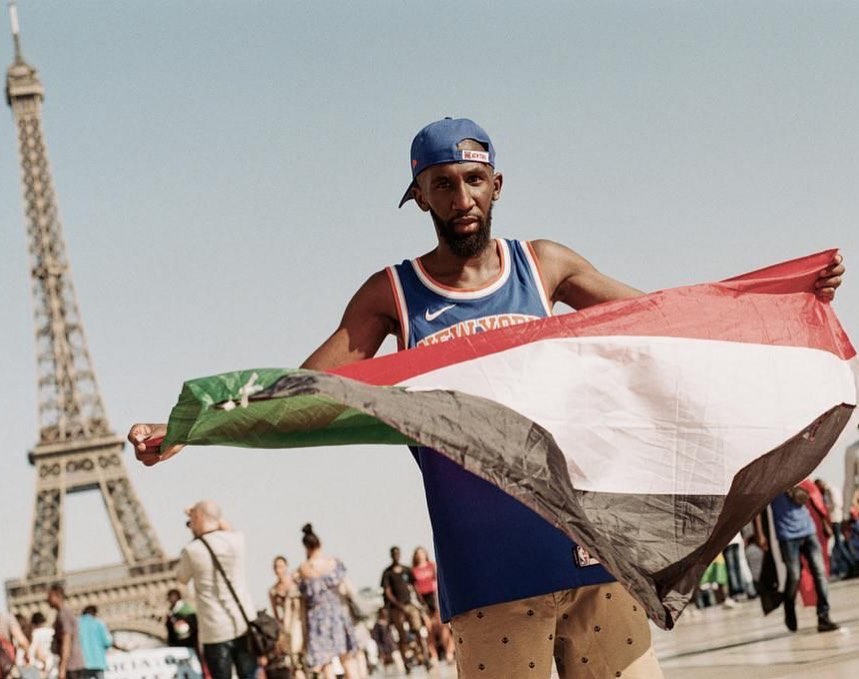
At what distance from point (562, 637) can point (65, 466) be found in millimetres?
57474

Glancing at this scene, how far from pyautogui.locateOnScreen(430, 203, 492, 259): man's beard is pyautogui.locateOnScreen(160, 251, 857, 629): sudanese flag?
211 mm

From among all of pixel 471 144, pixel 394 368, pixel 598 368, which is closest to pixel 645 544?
pixel 598 368

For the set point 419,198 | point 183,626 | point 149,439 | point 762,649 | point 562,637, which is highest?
point 419,198

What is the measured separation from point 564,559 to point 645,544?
0.19 m

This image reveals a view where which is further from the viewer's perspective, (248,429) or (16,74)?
(16,74)

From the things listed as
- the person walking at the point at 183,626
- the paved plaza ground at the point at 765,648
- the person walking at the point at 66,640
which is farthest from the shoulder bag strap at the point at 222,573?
the person walking at the point at 66,640

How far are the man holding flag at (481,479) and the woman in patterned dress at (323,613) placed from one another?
9.73 meters

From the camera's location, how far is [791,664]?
352 inches

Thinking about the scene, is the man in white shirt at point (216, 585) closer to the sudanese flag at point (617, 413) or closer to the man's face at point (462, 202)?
the sudanese flag at point (617, 413)

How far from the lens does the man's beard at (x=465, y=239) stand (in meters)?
3.65

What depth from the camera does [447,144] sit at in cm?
362

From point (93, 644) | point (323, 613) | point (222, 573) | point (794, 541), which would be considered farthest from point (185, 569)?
point (794, 541)

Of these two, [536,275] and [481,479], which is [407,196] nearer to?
[536,275]

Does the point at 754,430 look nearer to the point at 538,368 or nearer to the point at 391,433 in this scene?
the point at 538,368
